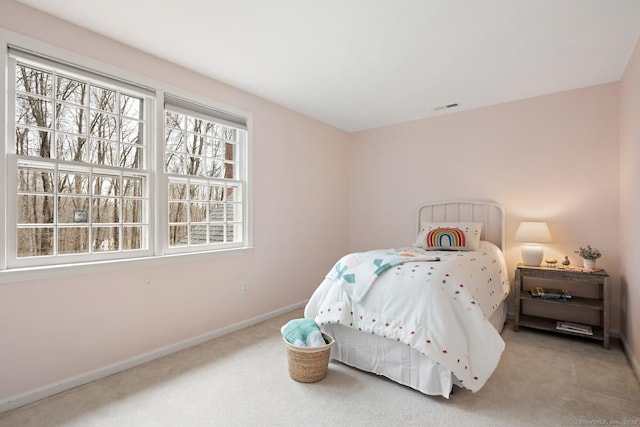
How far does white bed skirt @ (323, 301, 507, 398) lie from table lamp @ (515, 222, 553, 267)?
183cm

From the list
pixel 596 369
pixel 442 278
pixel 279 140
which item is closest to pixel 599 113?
pixel 596 369

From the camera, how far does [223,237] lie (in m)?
3.22

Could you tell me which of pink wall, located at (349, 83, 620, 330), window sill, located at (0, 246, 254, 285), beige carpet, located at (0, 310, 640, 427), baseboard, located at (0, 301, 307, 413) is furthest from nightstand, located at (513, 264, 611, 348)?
window sill, located at (0, 246, 254, 285)

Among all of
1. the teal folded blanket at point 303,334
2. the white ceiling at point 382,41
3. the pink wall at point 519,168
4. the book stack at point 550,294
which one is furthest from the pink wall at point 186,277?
the book stack at point 550,294

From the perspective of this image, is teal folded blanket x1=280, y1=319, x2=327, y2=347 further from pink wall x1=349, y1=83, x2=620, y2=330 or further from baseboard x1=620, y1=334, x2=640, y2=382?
pink wall x1=349, y1=83, x2=620, y2=330

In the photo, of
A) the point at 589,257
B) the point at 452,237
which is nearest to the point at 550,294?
the point at 589,257

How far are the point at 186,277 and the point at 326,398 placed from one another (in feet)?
5.12

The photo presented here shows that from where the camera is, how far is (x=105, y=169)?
2363mm

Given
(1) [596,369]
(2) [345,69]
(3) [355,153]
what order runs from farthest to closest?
1. (3) [355,153]
2. (2) [345,69]
3. (1) [596,369]

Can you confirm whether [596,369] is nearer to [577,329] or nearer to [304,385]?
[577,329]

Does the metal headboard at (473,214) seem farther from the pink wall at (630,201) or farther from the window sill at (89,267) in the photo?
the window sill at (89,267)

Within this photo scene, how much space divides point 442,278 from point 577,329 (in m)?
1.80

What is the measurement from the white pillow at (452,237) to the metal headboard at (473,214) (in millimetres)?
224

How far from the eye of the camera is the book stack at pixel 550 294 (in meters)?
2.96
